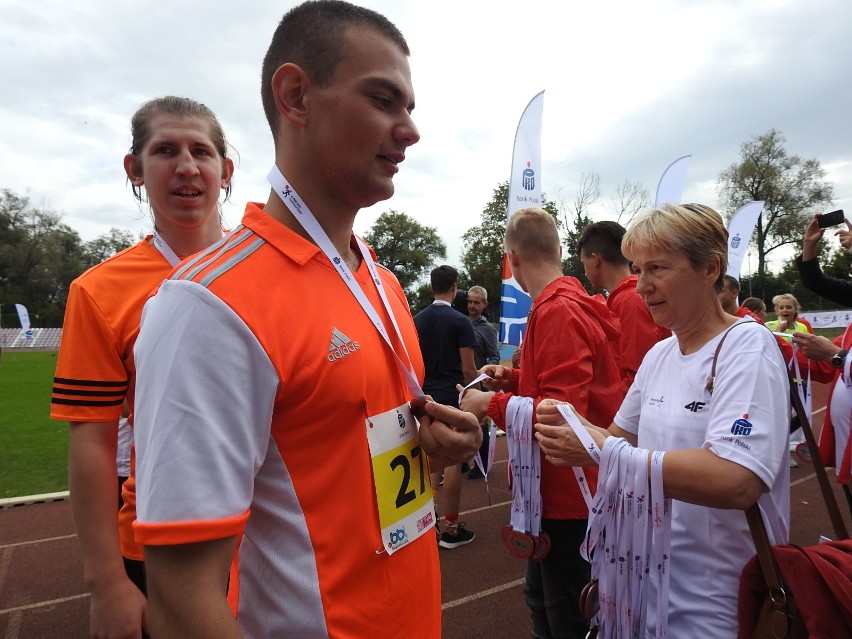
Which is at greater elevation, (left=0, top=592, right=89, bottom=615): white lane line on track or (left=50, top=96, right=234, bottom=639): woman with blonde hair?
(left=50, top=96, right=234, bottom=639): woman with blonde hair

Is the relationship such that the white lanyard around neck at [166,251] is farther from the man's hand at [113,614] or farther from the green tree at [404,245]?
the green tree at [404,245]

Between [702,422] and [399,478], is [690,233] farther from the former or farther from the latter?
[399,478]

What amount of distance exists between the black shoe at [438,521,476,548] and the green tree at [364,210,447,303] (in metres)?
63.0

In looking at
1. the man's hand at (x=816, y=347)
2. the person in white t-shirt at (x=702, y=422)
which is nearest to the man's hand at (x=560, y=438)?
the person in white t-shirt at (x=702, y=422)

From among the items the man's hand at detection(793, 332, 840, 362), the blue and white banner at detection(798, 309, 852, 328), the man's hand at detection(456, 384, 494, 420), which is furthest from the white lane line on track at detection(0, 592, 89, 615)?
the blue and white banner at detection(798, 309, 852, 328)

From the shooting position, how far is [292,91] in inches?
49.2

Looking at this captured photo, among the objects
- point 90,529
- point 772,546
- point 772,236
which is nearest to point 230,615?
point 90,529

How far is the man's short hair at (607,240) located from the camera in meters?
4.01

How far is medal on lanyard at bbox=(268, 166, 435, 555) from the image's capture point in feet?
4.03

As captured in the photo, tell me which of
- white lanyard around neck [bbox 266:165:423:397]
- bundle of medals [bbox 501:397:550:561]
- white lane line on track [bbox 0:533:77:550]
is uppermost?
white lanyard around neck [bbox 266:165:423:397]

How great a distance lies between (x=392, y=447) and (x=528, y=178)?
8.87 m

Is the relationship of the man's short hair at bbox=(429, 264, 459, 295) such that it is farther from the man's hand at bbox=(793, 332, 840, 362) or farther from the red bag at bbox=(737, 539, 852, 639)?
the red bag at bbox=(737, 539, 852, 639)

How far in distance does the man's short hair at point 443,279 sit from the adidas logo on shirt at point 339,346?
506 centimetres

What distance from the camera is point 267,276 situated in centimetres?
109
